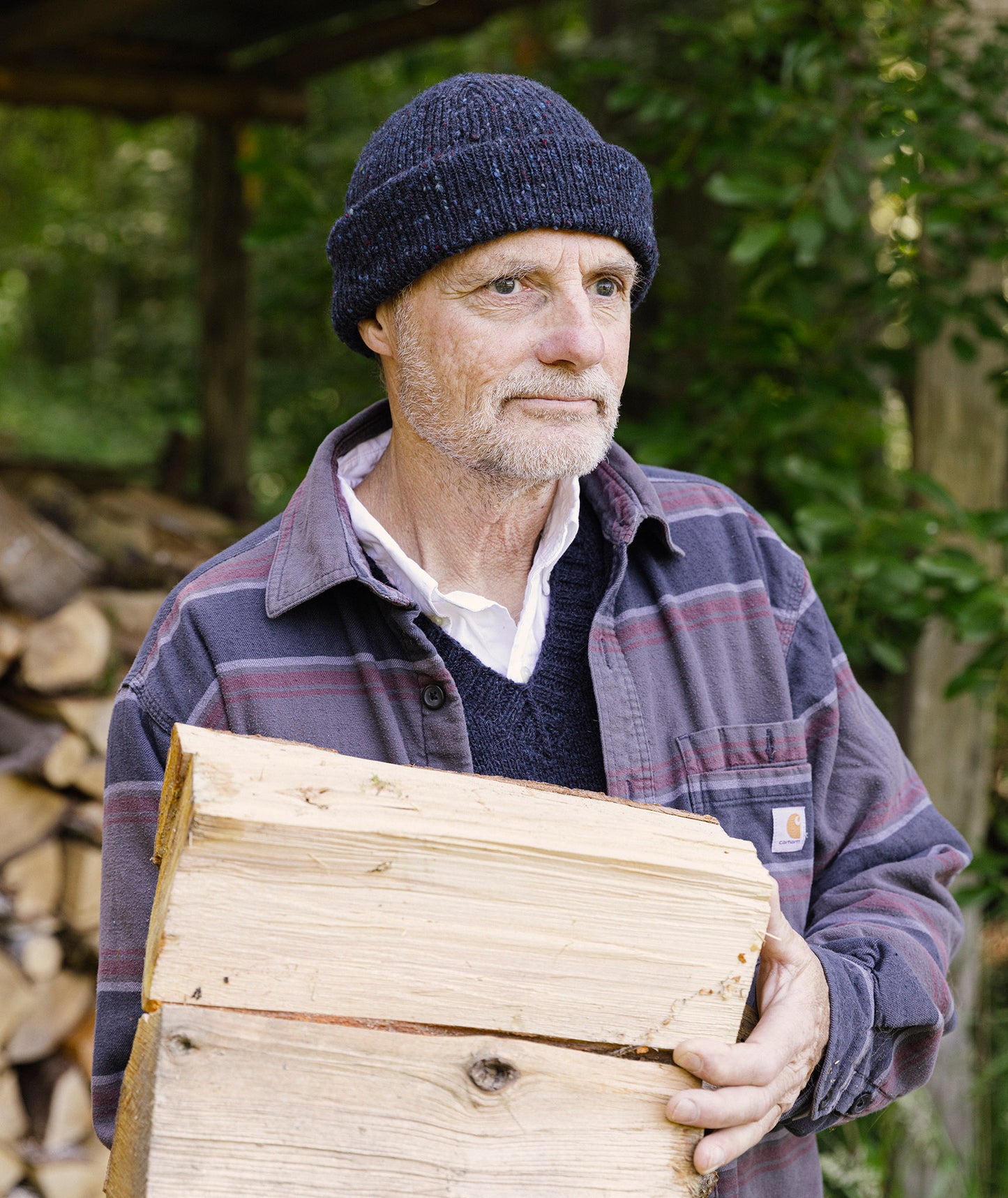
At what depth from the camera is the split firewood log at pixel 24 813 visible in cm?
279

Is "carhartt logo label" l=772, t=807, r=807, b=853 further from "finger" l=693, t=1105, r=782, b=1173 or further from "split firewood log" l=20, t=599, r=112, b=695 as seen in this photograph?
"split firewood log" l=20, t=599, r=112, b=695

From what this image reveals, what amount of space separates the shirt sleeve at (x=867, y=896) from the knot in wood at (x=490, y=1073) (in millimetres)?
417

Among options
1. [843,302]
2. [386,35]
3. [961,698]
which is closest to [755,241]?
[843,302]

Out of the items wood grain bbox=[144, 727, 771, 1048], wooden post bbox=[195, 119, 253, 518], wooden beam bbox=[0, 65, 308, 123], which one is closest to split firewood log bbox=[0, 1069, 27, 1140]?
wood grain bbox=[144, 727, 771, 1048]

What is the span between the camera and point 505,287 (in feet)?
4.83

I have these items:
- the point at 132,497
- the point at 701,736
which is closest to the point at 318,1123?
the point at 701,736

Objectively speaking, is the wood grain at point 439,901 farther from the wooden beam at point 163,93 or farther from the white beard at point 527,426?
the wooden beam at point 163,93

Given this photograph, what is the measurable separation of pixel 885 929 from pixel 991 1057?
2421mm

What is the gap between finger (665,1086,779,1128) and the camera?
113cm

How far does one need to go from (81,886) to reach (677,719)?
1898 millimetres

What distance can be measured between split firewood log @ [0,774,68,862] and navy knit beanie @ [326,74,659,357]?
180cm

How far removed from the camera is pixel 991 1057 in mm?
3467

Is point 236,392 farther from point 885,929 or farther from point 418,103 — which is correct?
point 885,929

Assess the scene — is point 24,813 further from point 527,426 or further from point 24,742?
point 527,426
